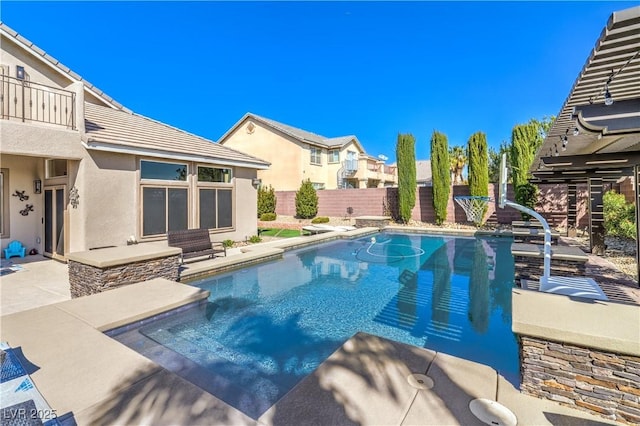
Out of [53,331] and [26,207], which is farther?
[26,207]

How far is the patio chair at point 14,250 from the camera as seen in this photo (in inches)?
394

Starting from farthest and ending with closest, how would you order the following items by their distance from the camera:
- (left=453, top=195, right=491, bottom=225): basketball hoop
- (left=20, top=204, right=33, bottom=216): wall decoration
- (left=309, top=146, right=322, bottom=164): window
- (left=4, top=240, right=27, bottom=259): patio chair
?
(left=309, top=146, right=322, bottom=164): window, (left=453, top=195, right=491, bottom=225): basketball hoop, (left=20, top=204, right=33, bottom=216): wall decoration, (left=4, top=240, right=27, bottom=259): patio chair

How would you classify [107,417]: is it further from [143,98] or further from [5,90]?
[143,98]

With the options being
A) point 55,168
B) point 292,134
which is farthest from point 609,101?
point 292,134

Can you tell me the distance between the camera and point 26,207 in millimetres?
10484

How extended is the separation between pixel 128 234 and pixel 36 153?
3082mm

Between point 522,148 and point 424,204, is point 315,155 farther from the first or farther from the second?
point 522,148

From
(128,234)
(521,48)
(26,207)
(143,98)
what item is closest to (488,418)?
(128,234)

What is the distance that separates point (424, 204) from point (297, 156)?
12479mm

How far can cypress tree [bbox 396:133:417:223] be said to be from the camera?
2047cm

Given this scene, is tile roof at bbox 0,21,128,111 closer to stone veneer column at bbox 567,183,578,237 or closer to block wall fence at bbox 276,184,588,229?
block wall fence at bbox 276,184,588,229

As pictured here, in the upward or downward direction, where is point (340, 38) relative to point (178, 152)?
upward

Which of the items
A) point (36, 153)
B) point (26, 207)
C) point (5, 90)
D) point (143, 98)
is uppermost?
point (143, 98)

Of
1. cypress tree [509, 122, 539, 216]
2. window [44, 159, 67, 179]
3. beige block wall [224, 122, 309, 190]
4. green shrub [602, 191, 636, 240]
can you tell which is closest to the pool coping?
window [44, 159, 67, 179]
